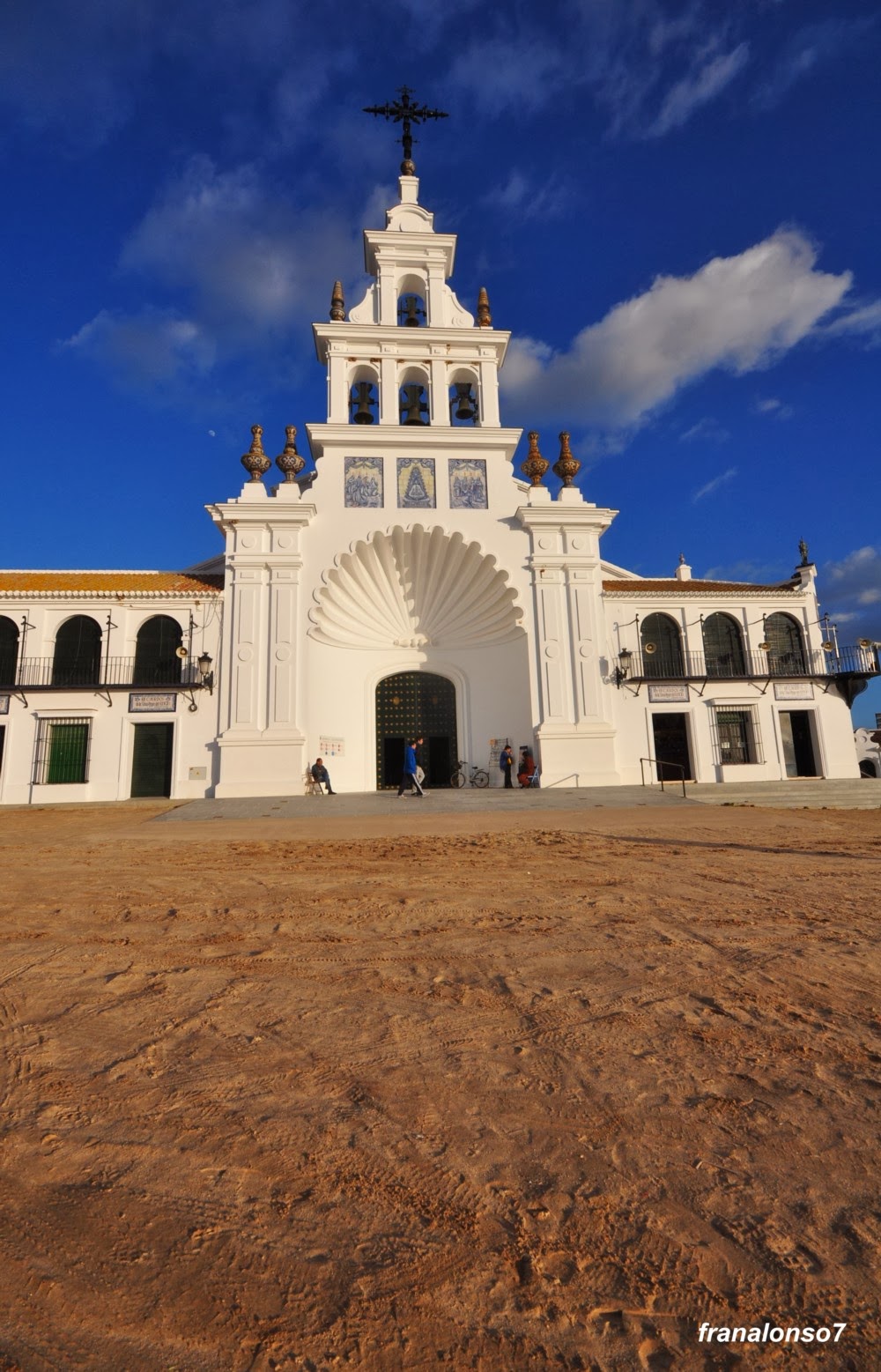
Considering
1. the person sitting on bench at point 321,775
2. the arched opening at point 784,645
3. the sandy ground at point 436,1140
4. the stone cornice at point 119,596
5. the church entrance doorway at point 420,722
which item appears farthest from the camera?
the arched opening at point 784,645

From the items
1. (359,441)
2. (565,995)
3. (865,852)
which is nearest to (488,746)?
(359,441)

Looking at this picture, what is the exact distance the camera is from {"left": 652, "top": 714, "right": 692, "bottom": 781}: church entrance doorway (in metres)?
18.2

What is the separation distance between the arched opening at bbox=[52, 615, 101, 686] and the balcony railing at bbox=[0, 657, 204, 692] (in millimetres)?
22

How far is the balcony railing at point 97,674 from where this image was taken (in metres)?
16.8

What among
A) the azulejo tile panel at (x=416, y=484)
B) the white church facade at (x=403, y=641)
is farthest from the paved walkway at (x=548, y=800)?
the azulejo tile panel at (x=416, y=484)

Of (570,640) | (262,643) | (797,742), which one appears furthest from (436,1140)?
(797,742)

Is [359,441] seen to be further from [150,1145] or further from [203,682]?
[150,1145]

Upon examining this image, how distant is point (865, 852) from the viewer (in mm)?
6625

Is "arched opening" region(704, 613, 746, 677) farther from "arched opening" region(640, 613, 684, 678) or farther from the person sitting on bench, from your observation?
the person sitting on bench

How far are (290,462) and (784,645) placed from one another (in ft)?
52.1

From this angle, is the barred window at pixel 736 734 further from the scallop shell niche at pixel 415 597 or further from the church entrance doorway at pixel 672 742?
the scallop shell niche at pixel 415 597

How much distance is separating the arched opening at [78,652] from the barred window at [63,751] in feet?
3.90

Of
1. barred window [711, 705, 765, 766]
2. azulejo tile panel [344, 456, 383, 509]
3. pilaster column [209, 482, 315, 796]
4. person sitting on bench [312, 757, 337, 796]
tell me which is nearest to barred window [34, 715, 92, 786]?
pilaster column [209, 482, 315, 796]

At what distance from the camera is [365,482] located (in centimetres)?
1830
